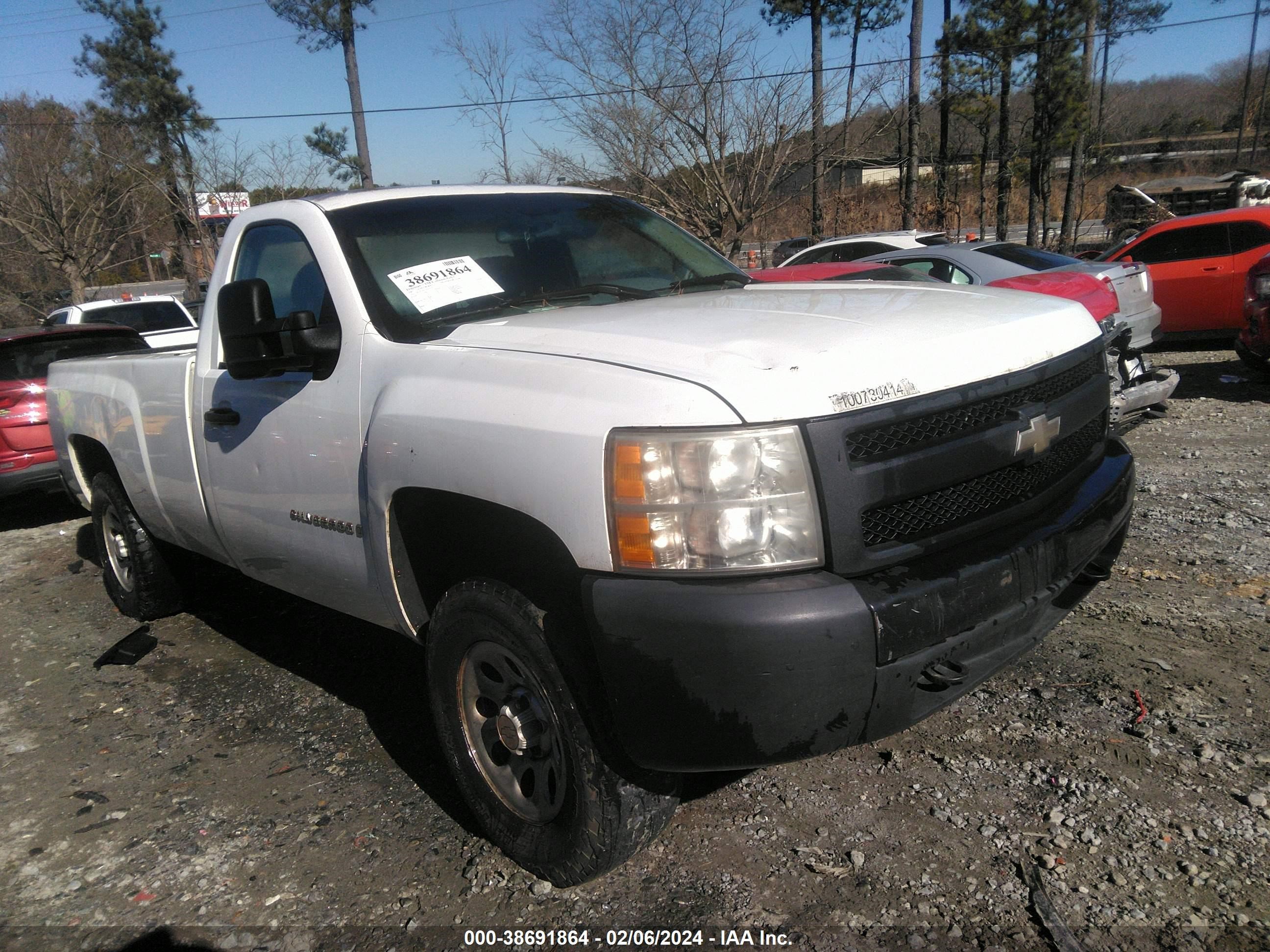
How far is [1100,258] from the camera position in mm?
12555

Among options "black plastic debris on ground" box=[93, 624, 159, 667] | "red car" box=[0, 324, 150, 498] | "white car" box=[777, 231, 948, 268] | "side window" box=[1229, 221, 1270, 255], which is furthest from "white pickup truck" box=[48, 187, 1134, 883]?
"white car" box=[777, 231, 948, 268]

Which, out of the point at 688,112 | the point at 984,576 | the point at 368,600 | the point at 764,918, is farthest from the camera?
the point at 688,112

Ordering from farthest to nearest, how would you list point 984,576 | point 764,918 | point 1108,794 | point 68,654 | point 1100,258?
point 1100,258 → point 68,654 → point 1108,794 → point 764,918 → point 984,576

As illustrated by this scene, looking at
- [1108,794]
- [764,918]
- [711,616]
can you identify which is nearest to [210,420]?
[711,616]

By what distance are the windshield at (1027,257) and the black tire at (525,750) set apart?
7583 millimetres

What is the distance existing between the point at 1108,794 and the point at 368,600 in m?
2.34

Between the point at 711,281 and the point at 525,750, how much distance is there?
77.8 inches

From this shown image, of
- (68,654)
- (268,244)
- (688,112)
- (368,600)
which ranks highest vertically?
(688,112)

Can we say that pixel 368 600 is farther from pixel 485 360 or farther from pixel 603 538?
pixel 603 538

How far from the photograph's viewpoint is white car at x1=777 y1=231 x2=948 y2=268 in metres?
12.0

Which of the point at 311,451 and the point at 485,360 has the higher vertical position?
the point at 485,360

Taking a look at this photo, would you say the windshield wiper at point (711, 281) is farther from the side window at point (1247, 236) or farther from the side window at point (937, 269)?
the side window at point (1247, 236)

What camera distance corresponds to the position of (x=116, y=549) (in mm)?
5145

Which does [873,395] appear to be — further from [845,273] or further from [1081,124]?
[1081,124]
